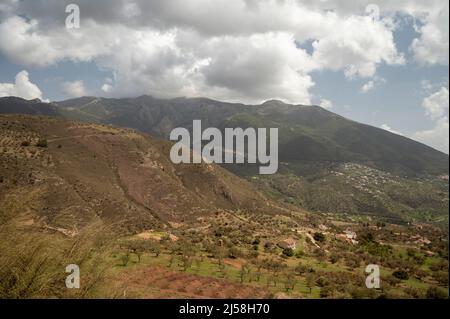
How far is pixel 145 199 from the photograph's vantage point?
69625 mm

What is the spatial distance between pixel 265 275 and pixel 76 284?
86.4 feet

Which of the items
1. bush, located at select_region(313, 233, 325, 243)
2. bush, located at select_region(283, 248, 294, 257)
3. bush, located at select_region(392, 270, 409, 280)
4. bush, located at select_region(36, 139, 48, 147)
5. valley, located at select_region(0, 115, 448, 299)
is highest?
bush, located at select_region(36, 139, 48, 147)

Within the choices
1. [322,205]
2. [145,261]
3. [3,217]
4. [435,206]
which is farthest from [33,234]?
[435,206]

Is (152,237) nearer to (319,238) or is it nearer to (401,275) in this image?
(319,238)

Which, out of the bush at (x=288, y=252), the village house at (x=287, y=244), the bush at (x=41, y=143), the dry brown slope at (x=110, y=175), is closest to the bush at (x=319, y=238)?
the village house at (x=287, y=244)

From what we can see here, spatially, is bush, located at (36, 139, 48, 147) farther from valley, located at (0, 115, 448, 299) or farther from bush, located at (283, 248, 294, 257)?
bush, located at (283, 248, 294, 257)

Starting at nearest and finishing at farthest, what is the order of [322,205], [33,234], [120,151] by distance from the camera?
1. [33,234]
2. [120,151]
3. [322,205]

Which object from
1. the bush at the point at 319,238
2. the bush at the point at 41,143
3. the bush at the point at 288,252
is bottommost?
the bush at the point at 319,238

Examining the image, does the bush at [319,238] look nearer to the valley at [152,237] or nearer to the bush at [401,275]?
the valley at [152,237]

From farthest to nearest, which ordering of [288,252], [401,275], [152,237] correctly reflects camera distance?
[152,237], [288,252], [401,275]

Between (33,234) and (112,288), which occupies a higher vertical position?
(33,234)

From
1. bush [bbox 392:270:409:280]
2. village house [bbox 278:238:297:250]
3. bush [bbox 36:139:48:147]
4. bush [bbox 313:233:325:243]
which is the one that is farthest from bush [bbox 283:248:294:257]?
bush [bbox 36:139:48:147]

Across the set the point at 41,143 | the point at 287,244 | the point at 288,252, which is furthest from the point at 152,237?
the point at 41,143

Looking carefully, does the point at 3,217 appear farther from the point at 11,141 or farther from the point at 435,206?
the point at 435,206
